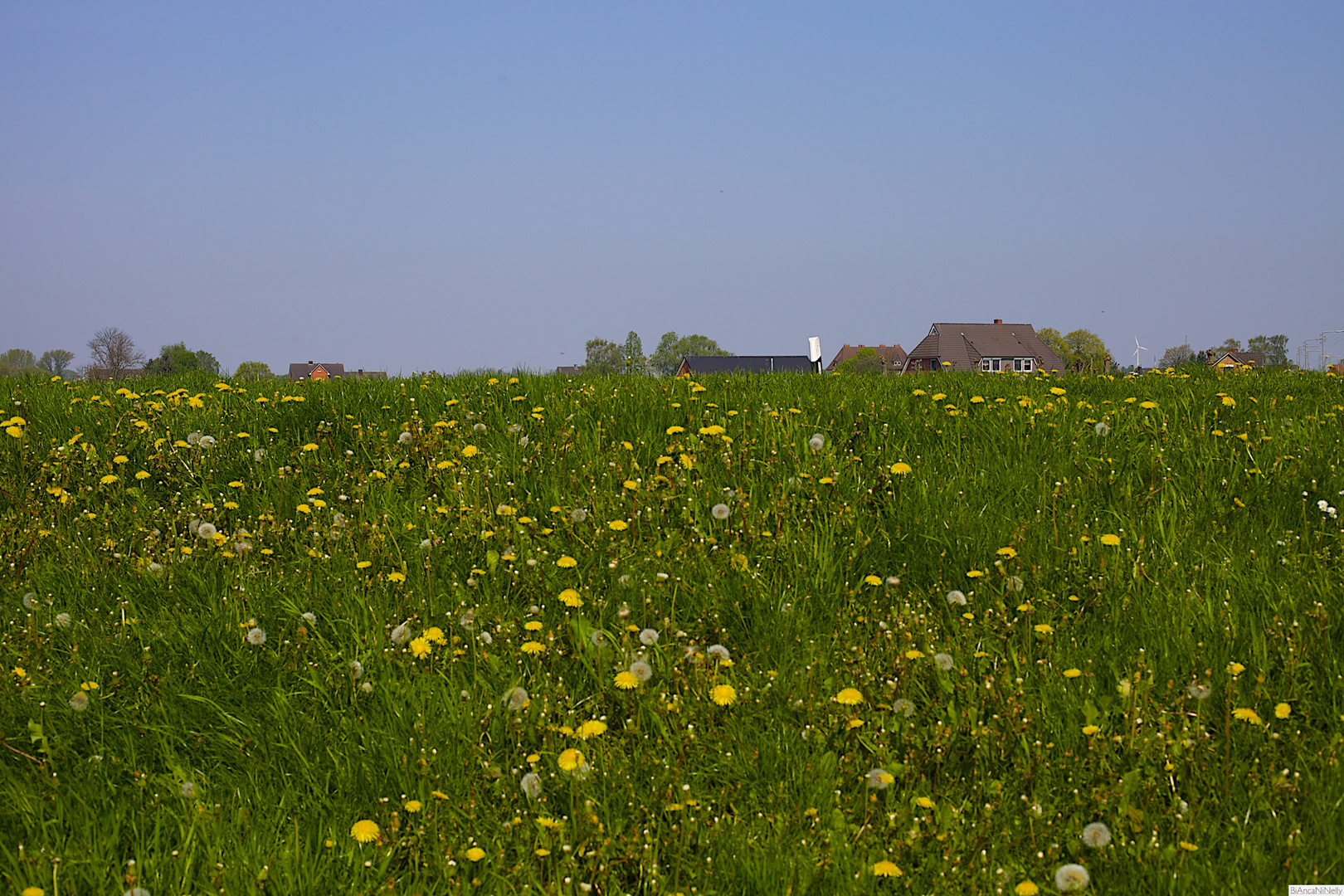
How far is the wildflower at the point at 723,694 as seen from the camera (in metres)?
3.30

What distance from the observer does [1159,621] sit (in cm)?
376

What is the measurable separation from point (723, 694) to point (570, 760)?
65 centimetres

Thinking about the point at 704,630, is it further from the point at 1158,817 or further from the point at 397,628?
the point at 1158,817

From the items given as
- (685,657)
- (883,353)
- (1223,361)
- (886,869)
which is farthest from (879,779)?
(883,353)

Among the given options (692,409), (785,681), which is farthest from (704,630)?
(692,409)

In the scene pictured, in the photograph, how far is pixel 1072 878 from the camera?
2514 mm

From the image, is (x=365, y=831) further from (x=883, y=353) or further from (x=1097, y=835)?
(x=883, y=353)

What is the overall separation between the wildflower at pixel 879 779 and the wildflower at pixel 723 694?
0.58 meters

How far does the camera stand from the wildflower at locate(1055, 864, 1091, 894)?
250cm

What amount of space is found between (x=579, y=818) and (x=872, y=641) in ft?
5.15

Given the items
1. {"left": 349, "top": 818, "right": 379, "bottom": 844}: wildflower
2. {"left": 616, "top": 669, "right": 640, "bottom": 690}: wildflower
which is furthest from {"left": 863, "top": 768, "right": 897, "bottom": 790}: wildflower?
{"left": 349, "top": 818, "right": 379, "bottom": 844}: wildflower

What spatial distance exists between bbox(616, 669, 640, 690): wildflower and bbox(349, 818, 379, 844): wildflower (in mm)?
984

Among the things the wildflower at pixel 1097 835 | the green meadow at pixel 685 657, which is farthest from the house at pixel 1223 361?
the wildflower at pixel 1097 835

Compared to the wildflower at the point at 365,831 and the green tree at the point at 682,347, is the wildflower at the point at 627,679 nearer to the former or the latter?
the wildflower at the point at 365,831
